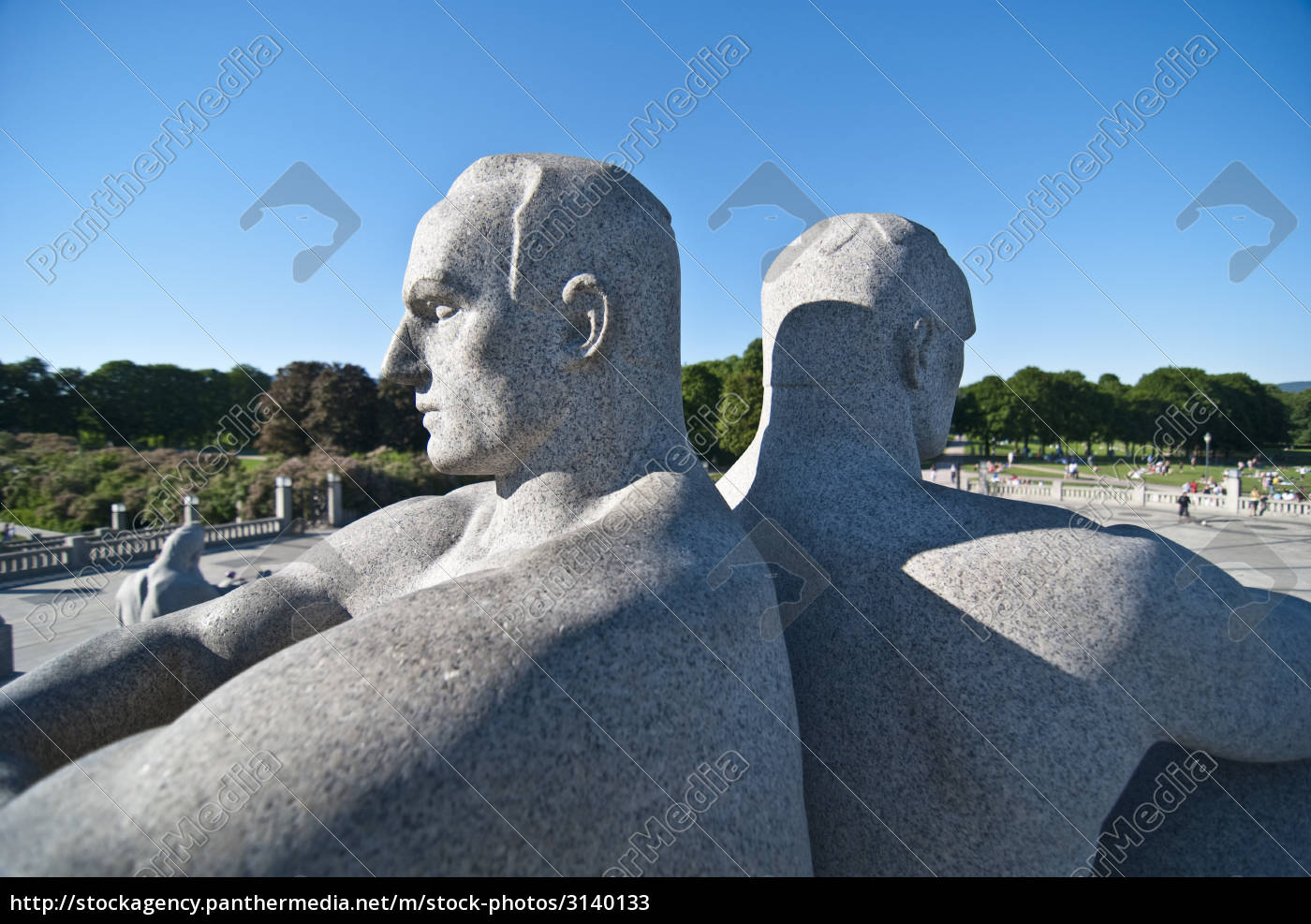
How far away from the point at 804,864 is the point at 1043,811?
986mm

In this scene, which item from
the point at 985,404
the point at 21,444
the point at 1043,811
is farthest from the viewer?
the point at 985,404

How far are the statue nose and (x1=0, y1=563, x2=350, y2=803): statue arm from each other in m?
1.17

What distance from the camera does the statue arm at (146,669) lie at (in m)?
2.86

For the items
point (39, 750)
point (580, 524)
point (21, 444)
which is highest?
point (21, 444)

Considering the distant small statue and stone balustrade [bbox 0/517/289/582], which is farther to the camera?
stone balustrade [bbox 0/517/289/582]

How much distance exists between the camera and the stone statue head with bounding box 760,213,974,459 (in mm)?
3812

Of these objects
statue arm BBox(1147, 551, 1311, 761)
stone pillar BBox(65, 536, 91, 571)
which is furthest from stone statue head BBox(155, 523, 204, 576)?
stone pillar BBox(65, 536, 91, 571)

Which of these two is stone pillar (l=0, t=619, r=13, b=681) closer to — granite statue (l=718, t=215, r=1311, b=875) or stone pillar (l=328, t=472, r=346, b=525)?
granite statue (l=718, t=215, r=1311, b=875)

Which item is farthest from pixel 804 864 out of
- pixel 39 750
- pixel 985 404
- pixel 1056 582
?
pixel 985 404

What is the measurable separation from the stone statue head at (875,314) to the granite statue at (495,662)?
96 centimetres

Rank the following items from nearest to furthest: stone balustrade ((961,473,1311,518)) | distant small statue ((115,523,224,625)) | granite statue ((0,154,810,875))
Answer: granite statue ((0,154,810,875)) → distant small statue ((115,523,224,625)) → stone balustrade ((961,473,1311,518))

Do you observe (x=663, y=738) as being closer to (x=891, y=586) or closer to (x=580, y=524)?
(x=580, y=524)

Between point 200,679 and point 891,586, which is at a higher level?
point 891,586
